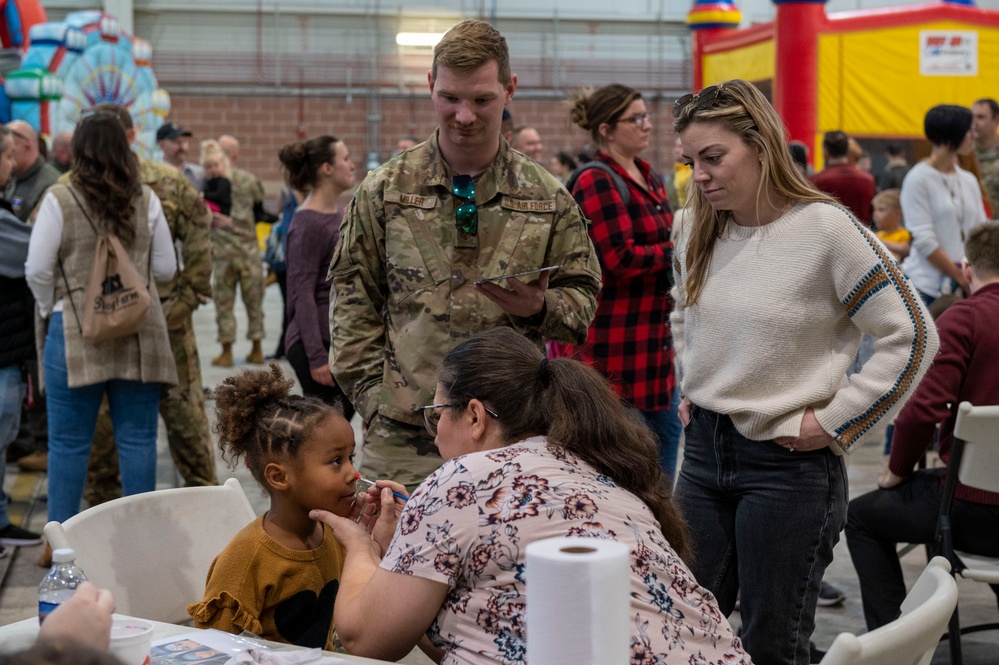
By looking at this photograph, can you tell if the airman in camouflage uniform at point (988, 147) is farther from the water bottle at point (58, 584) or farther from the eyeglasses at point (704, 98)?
the water bottle at point (58, 584)

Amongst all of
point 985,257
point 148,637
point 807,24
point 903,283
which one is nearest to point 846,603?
point 985,257

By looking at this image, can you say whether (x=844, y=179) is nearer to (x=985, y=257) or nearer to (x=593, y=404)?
(x=985, y=257)

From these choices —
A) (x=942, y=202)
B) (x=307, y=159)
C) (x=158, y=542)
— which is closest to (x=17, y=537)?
(x=307, y=159)

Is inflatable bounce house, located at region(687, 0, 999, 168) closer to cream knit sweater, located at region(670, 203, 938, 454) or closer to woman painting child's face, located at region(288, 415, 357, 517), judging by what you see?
cream knit sweater, located at region(670, 203, 938, 454)

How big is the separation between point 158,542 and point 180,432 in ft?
6.97

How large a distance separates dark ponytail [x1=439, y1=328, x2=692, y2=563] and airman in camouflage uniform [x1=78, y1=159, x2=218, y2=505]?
2511mm

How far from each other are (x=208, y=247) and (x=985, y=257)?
2.64 metres

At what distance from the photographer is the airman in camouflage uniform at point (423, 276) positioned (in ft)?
7.68

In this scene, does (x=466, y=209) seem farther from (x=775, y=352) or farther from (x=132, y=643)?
(x=132, y=643)

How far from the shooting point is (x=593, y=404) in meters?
1.74

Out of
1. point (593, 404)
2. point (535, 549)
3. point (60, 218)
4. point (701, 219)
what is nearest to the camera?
point (535, 549)

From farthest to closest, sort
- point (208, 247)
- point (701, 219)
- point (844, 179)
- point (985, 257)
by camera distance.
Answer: point (844, 179) → point (208, 247) → point (985, 257) → point (701, 219)

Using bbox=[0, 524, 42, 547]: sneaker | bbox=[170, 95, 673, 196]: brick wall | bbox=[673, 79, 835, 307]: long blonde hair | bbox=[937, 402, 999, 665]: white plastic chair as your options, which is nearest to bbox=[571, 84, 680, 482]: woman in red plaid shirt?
bbox=[937, 402, 999, 665]: white plastic chair

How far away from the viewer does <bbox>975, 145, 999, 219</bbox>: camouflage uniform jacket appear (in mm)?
5668
